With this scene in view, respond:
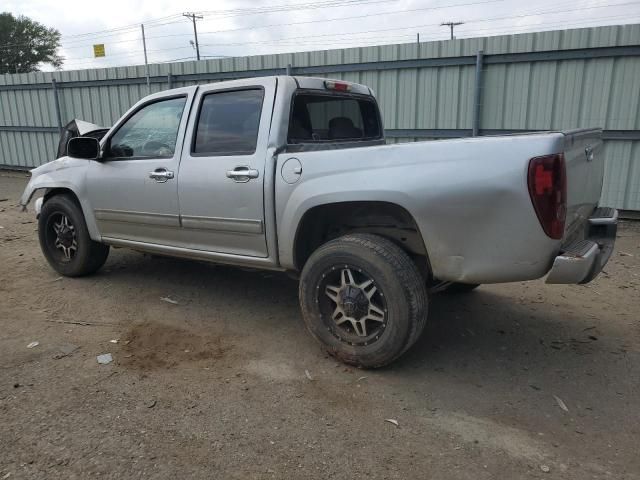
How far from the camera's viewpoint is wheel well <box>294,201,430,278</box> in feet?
11.2

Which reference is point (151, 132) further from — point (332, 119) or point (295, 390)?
point (295, 390)

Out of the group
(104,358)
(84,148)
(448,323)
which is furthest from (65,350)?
(448,323)

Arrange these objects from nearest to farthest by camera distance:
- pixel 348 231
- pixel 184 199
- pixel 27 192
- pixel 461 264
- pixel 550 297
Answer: pixel 461 264 < pixel 348 231 < pixel 184 199 < pixel 550 297 < pixel 27 192

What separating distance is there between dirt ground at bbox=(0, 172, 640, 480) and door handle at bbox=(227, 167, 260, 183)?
1216 millimetres

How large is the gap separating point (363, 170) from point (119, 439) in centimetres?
205

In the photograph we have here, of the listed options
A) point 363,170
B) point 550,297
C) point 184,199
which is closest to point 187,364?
point 184,199

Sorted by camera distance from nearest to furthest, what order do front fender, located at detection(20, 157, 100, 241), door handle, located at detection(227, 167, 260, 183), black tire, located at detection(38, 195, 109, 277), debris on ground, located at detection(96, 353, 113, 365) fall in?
debris on ground, located at detection(96, 353, 113, 365), door handle, located at detection(227, 167, 260, 183), front fender, located at detection(20, 157, 100, 241), black tire, located at detection(38, 195, 109, 277)

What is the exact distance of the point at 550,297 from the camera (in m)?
4.85

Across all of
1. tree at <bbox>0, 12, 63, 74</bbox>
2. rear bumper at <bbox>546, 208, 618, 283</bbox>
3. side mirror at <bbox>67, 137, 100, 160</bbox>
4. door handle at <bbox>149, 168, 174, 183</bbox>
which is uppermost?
tree at <bbox>0, 12, 63, 74</bbox>

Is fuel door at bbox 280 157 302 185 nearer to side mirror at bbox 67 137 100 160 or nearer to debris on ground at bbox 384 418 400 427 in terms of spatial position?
debris on ground at bbox 384 418 400 427

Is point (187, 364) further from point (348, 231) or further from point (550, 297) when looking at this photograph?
point (550, 297)

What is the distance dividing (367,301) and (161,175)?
6.88 feet

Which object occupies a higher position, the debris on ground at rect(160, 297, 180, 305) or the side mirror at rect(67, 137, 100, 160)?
the side mirror at rect(67, 137, 100, 160)

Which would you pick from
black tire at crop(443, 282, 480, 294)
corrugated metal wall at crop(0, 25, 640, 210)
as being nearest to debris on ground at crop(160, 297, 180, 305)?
black tire at crop(443, 282, 480, 294)
